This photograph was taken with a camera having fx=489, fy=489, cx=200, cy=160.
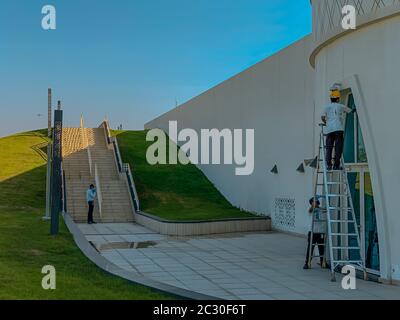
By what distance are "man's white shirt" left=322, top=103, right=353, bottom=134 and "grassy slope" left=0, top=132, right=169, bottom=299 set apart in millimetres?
4860

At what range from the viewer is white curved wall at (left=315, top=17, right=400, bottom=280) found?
28.8 ft

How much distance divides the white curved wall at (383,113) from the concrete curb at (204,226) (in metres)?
7.97

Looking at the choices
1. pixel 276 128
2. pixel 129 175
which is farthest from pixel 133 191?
pixel 276 128

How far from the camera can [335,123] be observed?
32.1 feet

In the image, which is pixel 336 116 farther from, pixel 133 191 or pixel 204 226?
pixel 133 191

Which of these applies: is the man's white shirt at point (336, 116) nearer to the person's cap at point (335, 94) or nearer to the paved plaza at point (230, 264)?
the person's cap at point (335, 94)

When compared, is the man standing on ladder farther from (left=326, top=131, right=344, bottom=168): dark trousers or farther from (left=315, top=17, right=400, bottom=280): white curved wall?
(left=315, top=17, right=400, bottom=280): white curved wall

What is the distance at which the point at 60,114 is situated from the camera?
14484mm

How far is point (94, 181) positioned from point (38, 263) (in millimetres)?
13699

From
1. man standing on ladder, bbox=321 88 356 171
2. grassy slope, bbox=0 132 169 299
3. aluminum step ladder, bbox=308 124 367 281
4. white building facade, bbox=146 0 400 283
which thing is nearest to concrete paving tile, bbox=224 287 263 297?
grassy slope, bbox=0 132 169 299

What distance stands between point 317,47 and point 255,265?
16.6 feet

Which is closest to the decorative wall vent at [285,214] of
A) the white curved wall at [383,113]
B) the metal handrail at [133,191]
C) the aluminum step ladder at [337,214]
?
the metal handrail at [133,191]

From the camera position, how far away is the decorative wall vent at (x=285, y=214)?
1655cm
